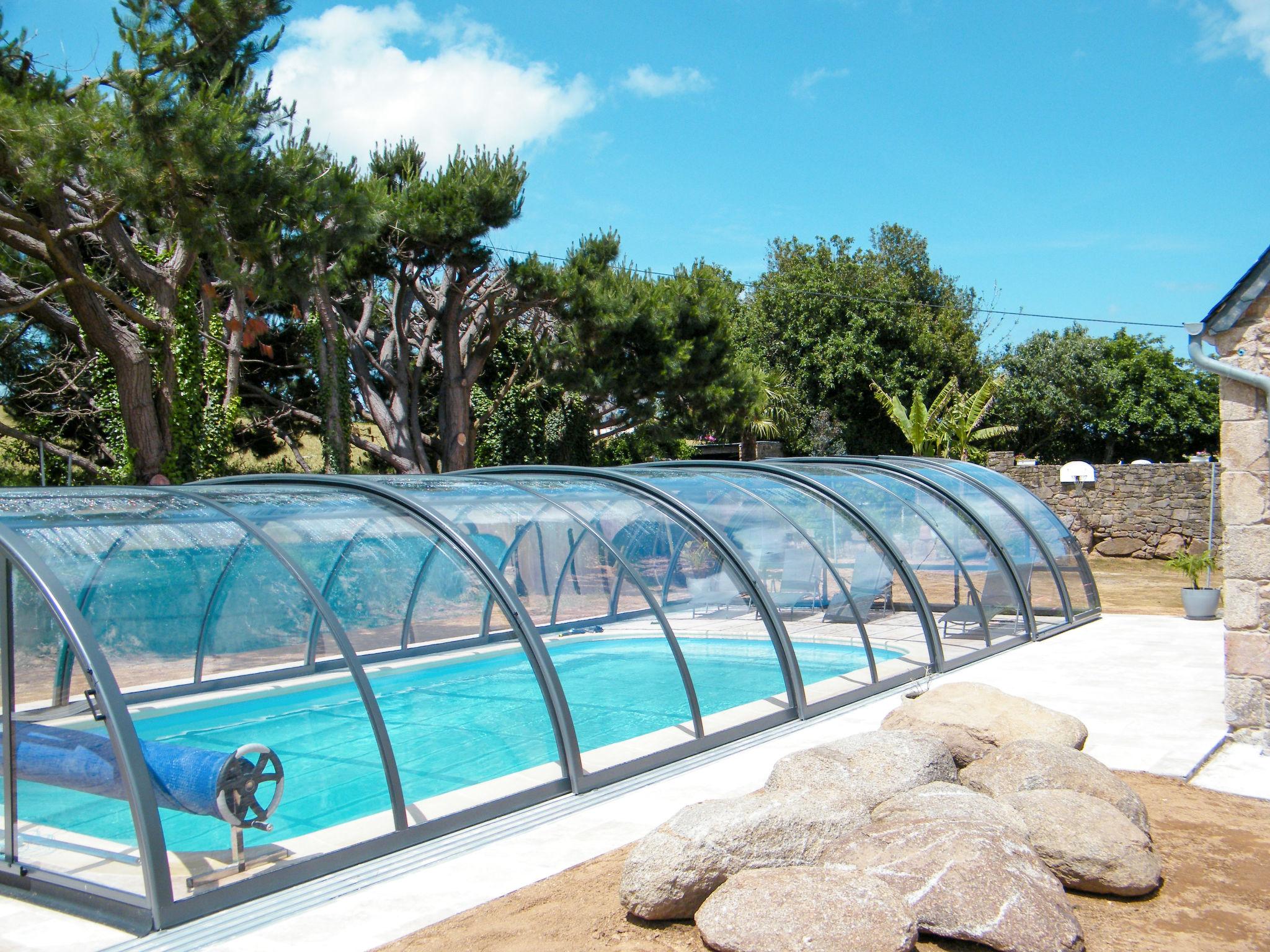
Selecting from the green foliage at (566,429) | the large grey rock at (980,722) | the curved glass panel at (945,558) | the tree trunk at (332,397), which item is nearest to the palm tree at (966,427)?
the green foliage at (566,429)

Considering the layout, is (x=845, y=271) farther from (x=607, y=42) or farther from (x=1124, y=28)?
(x=607, y=42)

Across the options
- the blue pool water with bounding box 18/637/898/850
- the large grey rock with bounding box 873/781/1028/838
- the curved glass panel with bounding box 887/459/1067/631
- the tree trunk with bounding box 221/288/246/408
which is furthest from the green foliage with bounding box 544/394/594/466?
the large grey rock with bounding box 873/781/1028/838

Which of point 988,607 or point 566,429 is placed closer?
point 988,607

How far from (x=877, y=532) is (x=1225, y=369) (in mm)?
4670

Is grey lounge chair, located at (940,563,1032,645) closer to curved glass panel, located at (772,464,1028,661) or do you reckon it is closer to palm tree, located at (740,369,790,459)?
curved glass panel, located at (772,464,1028,661)

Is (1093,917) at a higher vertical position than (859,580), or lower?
lower

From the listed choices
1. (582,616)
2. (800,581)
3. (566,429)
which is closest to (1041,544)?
(800,581)

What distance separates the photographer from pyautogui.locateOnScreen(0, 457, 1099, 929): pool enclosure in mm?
5578

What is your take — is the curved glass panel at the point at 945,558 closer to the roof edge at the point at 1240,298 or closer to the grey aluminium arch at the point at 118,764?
the roof edge at the point at 1240,298

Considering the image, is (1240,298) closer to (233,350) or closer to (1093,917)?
(1093,917)

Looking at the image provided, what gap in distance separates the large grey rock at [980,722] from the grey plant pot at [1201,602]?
370 inches

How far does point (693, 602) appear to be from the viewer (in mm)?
9453

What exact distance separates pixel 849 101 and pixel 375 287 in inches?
540

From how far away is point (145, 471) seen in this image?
16.6m
